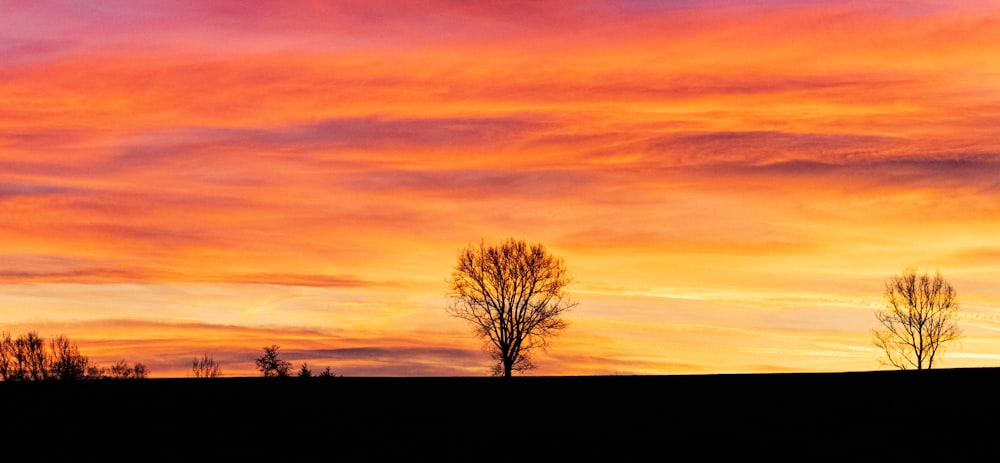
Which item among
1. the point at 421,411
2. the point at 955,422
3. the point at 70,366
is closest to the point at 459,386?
the point at 421,411

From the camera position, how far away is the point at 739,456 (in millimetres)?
24547

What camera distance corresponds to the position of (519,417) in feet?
92.1

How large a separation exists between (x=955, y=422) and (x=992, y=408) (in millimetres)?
1472

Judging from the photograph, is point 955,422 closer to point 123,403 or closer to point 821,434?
point 821,434

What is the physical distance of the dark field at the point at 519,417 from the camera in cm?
2505

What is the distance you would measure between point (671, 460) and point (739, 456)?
4.92 feet

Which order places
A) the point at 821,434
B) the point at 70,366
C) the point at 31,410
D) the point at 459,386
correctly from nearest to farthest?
the point at 821,434 < the point at 31,410 < the point at 459,386 < the point at 70,366

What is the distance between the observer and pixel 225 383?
106 feet

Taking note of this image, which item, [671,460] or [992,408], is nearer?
[671,460]

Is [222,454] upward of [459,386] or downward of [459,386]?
downward

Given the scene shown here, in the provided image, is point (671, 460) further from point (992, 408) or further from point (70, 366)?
point (70, 366)

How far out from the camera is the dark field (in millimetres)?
25047

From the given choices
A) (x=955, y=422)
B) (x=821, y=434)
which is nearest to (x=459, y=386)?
(x=821, y=434)

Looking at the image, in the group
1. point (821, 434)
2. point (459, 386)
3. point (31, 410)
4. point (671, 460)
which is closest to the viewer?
point (671, 460)
